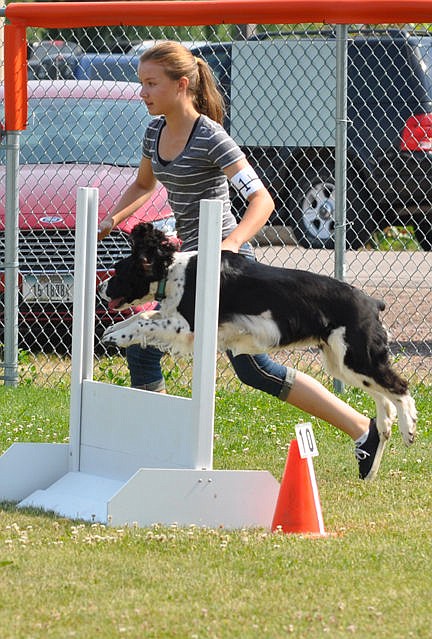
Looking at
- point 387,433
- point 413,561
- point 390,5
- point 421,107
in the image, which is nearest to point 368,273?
point 421,107

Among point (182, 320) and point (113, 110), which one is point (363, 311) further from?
point (113, 110)

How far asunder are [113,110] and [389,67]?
304 cm

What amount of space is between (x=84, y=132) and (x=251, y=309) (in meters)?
4.17

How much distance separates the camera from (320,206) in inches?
408

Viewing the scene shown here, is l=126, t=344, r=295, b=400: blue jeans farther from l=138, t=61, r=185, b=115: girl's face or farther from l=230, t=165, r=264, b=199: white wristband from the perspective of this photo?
l=138, t=61, r=185, b=115: girl's face

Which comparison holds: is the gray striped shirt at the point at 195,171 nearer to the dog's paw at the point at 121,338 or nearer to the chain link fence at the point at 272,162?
the dog's paw at the point at 121,338

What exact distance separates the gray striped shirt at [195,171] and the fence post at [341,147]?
1.95 meters

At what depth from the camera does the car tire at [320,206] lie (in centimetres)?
1026

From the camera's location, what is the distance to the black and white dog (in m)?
4.86

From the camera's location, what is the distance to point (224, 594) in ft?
12.0

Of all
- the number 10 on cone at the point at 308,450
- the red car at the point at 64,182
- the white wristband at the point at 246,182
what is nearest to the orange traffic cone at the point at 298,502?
the number 10 on cone at the point at 308,450

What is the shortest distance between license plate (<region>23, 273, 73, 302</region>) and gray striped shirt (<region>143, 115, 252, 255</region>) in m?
2.53

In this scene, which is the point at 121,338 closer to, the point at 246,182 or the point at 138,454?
the point at 138,454

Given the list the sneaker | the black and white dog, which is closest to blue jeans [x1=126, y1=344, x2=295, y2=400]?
the black and white dog
